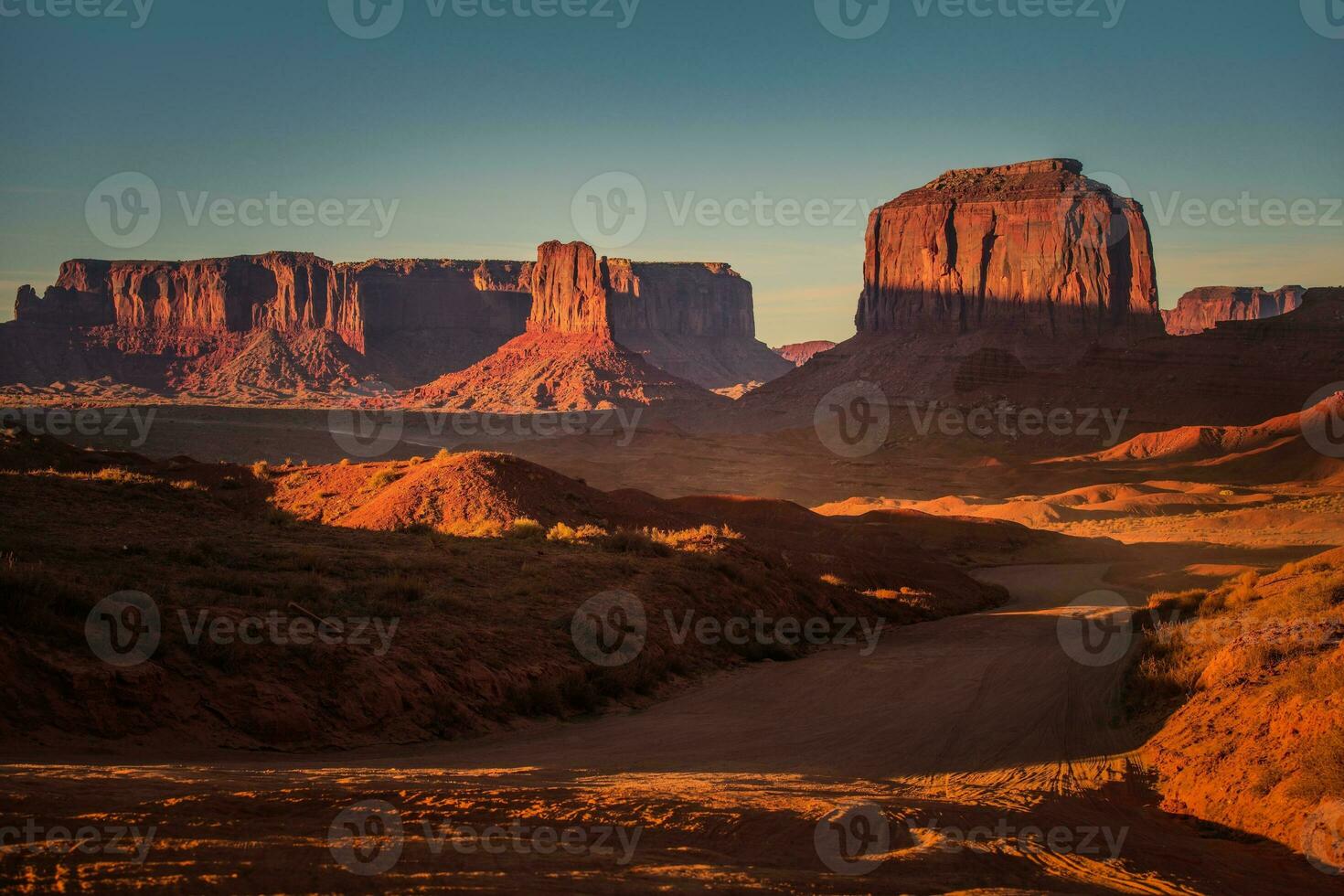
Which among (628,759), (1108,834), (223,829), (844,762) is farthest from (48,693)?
(1108,834)

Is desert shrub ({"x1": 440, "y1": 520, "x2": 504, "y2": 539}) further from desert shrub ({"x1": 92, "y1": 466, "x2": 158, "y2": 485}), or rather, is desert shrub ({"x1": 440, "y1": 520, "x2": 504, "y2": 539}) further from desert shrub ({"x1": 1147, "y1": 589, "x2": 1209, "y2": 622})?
desert shrub ({"x1": 1147, "y1": 589, "x2": 1209, "y2": 622})

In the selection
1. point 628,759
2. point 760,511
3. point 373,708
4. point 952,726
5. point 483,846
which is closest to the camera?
point 483,846

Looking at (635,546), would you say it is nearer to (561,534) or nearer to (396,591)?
(561,534)

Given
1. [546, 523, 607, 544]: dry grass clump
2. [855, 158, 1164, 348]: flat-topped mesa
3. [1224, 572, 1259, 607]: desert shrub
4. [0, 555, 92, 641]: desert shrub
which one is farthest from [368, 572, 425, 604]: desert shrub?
[855, 158, 1164, 348]: flat-topped mesa

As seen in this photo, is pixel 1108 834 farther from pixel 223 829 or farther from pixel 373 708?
pixel 373 708

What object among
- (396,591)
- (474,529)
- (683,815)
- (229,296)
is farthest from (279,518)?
(229,296)

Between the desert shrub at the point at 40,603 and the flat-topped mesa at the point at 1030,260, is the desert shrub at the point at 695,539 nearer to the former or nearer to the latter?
the desert shrub at the point at 40,603

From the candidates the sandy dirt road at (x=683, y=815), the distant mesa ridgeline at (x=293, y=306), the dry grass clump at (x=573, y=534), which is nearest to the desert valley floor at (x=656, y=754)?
A: the sandy dirt road at (x=683, y=815)
